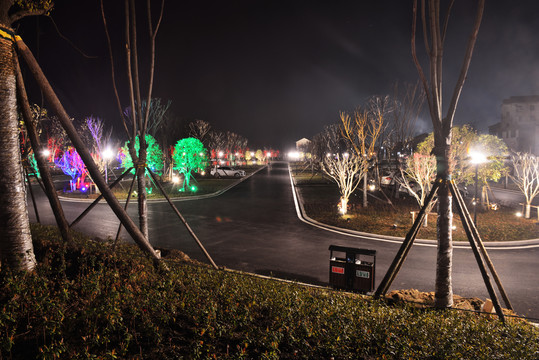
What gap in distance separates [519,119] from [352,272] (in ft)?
232

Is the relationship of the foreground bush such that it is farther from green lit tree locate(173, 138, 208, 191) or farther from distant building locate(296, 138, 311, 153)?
distant building locate(296, 138, 311, 153)

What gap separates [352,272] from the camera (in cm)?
724

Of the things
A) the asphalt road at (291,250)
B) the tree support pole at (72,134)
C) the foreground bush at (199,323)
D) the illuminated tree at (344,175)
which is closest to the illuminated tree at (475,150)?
the illuminated tree at (344,175)

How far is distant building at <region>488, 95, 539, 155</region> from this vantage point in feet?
179

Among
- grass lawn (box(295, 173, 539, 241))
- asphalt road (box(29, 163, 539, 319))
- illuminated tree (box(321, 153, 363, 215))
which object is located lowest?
asphalt road (box(29, 163, 539, 319))

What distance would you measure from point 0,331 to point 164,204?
18.7m

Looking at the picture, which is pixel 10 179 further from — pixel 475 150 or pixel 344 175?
pixel 475 150

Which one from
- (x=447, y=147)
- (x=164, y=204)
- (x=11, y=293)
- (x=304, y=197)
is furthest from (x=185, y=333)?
(x=304, y=197)

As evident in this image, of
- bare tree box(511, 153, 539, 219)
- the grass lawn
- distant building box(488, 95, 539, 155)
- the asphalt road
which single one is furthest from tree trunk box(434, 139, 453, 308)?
distant building box(488, 95, 539, 155)

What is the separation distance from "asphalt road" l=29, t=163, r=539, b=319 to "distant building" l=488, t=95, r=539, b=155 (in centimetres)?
5777

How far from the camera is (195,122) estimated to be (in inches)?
1976

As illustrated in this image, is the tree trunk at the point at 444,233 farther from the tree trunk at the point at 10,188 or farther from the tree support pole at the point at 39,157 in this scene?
the tree support pole at the point at 39,157

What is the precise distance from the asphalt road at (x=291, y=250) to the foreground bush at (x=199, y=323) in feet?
11.4

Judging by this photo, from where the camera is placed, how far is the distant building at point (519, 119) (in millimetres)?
54656
